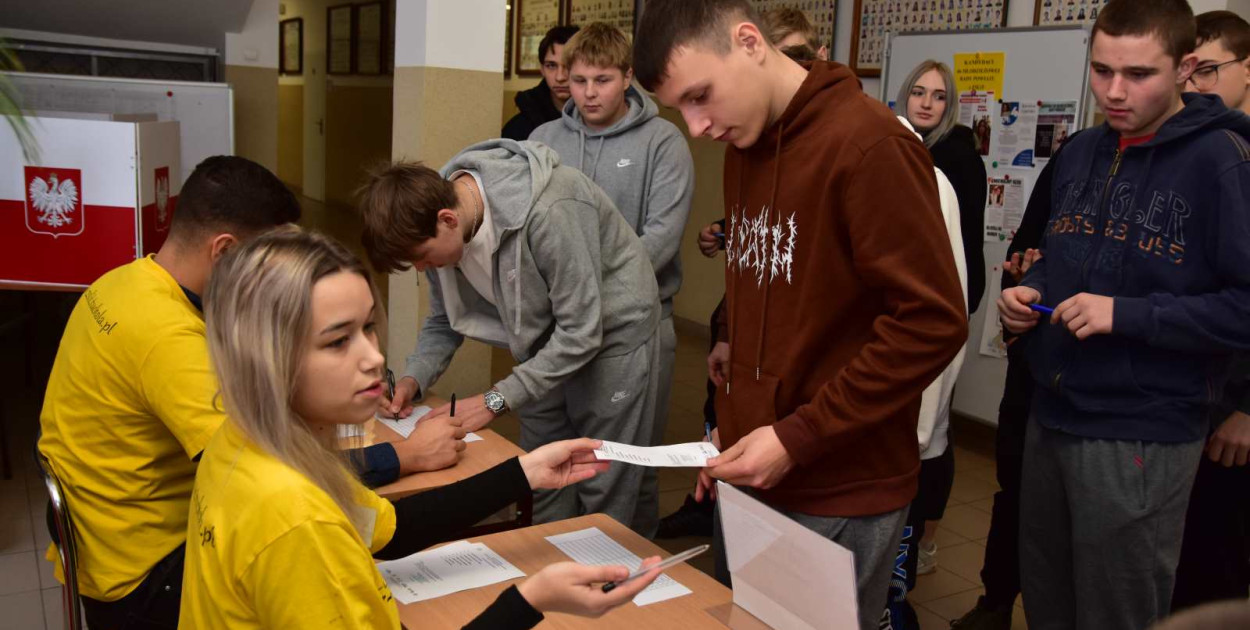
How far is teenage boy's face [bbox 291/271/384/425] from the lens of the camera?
1.26 m

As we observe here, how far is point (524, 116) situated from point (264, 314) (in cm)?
282

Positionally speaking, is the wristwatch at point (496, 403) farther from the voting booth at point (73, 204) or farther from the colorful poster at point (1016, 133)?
the colorful poster at point (1016, 133)

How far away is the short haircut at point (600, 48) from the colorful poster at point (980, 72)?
1733 mm

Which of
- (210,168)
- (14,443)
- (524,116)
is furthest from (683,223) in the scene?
(14,443)

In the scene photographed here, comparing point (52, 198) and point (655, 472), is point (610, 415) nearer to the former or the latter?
point (655, 472)

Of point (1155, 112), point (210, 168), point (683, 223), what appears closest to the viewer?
point (1155, 112)

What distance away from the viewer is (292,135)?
13305 mm

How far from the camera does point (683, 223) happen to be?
3.06 meters

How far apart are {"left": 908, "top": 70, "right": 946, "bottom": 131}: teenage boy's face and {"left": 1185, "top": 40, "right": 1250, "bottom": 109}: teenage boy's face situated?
2.80ft

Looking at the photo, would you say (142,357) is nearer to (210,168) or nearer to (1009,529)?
(210,168)

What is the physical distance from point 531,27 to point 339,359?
687cm

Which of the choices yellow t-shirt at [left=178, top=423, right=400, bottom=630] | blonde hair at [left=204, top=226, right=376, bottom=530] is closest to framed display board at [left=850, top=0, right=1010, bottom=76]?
blonde hair at [left=204, top=226, right=376, bottom=530]

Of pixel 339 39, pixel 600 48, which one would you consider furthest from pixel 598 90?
pixel 339 39

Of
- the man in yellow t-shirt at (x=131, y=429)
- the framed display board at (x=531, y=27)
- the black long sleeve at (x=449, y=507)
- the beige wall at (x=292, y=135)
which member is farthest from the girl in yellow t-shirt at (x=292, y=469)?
the beige wall at (x=292, y=135)
